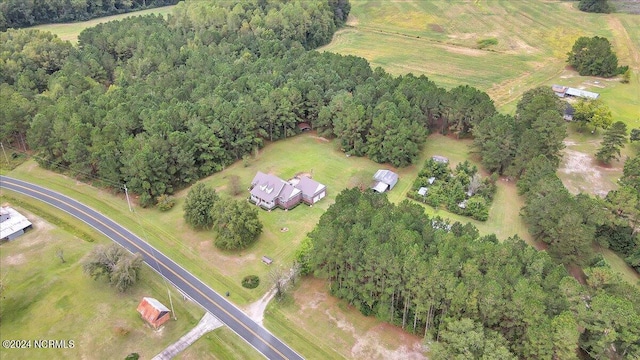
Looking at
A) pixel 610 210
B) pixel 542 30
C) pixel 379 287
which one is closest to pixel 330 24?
pixel 542 30

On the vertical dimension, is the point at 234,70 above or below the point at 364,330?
above

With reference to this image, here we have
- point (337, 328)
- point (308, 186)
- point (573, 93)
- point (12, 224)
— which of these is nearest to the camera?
point (337, 328)

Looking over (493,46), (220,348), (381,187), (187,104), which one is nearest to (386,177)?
(381,187)

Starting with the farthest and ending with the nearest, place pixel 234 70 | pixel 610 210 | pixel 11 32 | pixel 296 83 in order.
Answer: pixel 11 32 < pixel 234 70 < pixel 296 83 < pixel 610 210

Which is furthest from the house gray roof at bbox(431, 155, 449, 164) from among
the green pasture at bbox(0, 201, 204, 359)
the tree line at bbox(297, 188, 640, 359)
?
the green pasture at bbox(0, 201, 204, 359)

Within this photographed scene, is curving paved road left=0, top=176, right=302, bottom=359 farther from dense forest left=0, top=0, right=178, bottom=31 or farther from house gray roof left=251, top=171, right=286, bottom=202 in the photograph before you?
dense forest left=0, top=0, right=178, bottom=31

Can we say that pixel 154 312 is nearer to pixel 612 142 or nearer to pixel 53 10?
pixel 612 142

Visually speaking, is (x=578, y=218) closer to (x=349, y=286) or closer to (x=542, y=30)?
(x=349, y=286)
